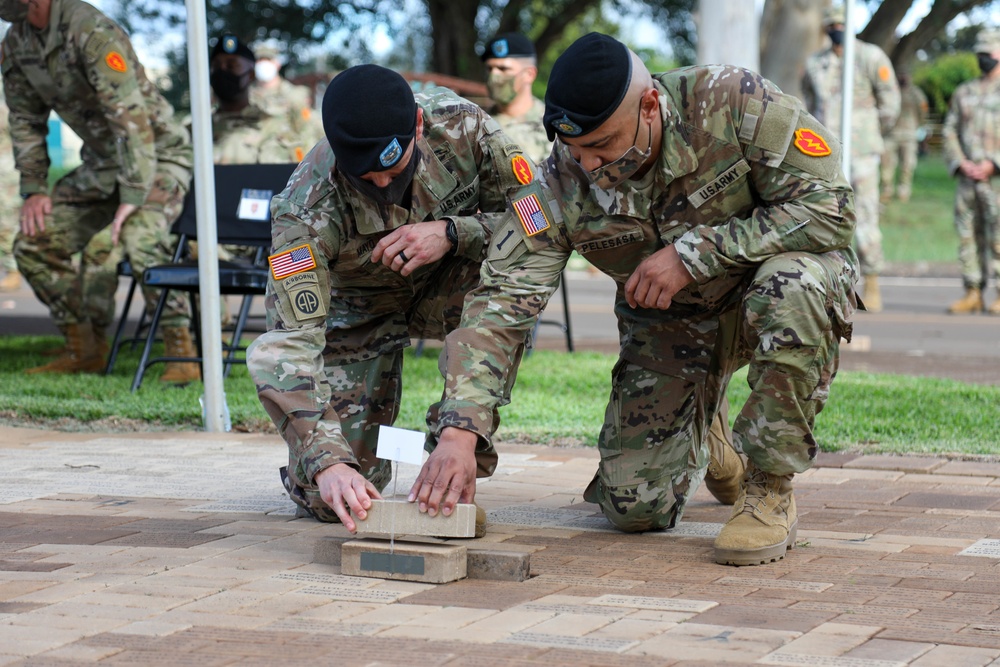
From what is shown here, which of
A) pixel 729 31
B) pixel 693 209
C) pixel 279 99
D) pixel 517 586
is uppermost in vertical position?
pixel 729 31

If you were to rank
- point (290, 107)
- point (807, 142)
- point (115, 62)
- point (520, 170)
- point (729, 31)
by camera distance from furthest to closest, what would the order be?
1. point (290, 107)
2. point (729, 31)
3. point (115, 62)
4. point (520, 170)
5. point (807, 142)

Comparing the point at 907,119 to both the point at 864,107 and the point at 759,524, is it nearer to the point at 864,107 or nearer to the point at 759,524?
the point at 864,107

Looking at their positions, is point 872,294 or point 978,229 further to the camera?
point 872,294

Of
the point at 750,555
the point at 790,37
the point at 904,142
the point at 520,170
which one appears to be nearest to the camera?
the point at 750,555

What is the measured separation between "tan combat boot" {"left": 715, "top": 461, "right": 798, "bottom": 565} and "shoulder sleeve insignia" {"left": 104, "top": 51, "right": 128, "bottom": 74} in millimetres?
4637

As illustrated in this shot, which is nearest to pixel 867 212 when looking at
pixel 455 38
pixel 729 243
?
pixel 729 243

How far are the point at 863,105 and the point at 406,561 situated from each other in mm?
9165

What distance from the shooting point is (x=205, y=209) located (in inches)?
227

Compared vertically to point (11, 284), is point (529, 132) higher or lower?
higher

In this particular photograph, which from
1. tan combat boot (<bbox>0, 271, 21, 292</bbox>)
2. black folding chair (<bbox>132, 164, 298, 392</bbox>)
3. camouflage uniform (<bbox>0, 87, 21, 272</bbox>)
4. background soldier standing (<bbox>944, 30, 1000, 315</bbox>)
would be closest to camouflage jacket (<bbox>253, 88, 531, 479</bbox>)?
black folding chair (<bbox>132, 164, 298, 392</bbox>)

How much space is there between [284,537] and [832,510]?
5.69 feet

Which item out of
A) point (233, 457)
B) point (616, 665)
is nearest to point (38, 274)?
point (233, 457)

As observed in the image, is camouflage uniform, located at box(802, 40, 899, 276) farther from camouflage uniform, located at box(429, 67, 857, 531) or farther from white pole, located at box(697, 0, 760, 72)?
camouflage uniform, located at box(429, 67, 857, 531)

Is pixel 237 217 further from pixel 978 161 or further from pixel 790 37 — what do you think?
pixel 790 37
